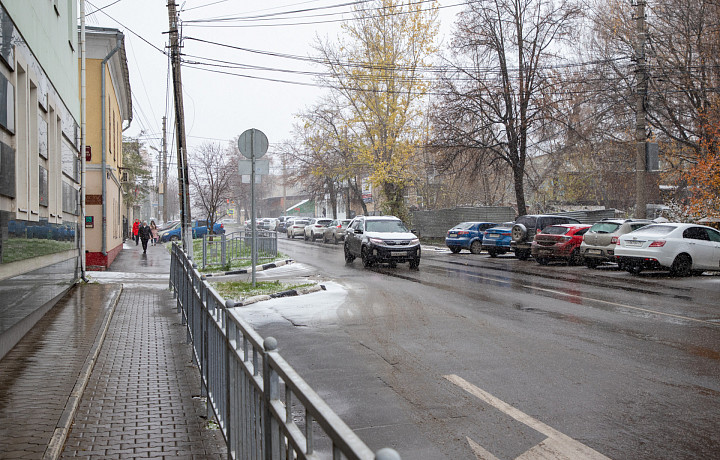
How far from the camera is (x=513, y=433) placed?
4809 millimetres

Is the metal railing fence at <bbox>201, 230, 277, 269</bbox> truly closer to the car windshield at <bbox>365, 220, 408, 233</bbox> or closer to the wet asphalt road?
the car windshield at <bbox>365, 220, 408, 233</bbox>

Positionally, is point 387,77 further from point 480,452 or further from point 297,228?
point 480,452

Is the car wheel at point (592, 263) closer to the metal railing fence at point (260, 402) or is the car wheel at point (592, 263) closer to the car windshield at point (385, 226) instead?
the car windshield at point (385, 226)

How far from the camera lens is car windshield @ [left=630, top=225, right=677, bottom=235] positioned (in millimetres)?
18109

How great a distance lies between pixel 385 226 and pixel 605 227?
730 centimetres

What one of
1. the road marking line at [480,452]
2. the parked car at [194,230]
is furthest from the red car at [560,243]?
the parked car at [194,230]

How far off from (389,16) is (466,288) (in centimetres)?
2824

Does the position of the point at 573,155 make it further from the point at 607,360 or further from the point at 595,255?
the point at 607,360

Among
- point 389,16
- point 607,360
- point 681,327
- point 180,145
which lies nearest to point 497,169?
point 389,16

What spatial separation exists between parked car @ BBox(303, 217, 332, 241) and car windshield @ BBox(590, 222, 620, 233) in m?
26.4

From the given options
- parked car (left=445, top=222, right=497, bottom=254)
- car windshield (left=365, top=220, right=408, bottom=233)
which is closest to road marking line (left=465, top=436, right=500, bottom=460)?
car windshield (left=365, top=220, right=408, bottom=233)

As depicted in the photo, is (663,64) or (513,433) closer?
(513,433)

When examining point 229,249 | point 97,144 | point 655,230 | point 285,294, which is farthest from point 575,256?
point 97,144

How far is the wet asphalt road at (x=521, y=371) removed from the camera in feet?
15.5
